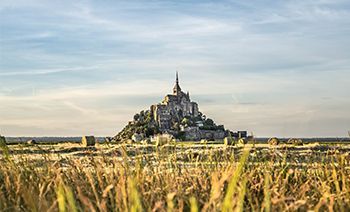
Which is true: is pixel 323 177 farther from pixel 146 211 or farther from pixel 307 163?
pixel 146 211

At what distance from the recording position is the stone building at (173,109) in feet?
227

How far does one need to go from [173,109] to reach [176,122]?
5095mm

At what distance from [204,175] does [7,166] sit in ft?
7.91

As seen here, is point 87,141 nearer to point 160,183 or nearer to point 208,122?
point 160,183

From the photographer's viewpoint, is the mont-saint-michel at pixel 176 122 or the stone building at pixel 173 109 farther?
the stone building at pixel 173 109

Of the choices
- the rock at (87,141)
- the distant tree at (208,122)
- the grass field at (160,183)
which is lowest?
the grass field at (160,183)

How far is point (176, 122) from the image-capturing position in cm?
7181

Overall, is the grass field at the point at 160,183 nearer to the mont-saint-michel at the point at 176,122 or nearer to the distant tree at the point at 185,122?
the mont-saint-michel at the point at 176,122

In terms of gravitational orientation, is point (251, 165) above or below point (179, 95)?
below

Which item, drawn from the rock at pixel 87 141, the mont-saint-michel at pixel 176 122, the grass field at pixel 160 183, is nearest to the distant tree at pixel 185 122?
the mont-saint-michel at pixel 176 122

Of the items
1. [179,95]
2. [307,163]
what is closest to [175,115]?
[179,95]

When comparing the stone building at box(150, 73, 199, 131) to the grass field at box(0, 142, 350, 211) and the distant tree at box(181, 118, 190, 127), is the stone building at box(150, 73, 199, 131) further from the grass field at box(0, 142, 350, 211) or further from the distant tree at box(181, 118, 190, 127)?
the grass field at box(0, 142, 350, 211)

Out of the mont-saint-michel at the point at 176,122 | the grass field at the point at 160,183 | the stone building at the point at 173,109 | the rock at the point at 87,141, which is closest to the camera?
the grass field at the point at 160,183

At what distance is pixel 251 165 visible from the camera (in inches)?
295
